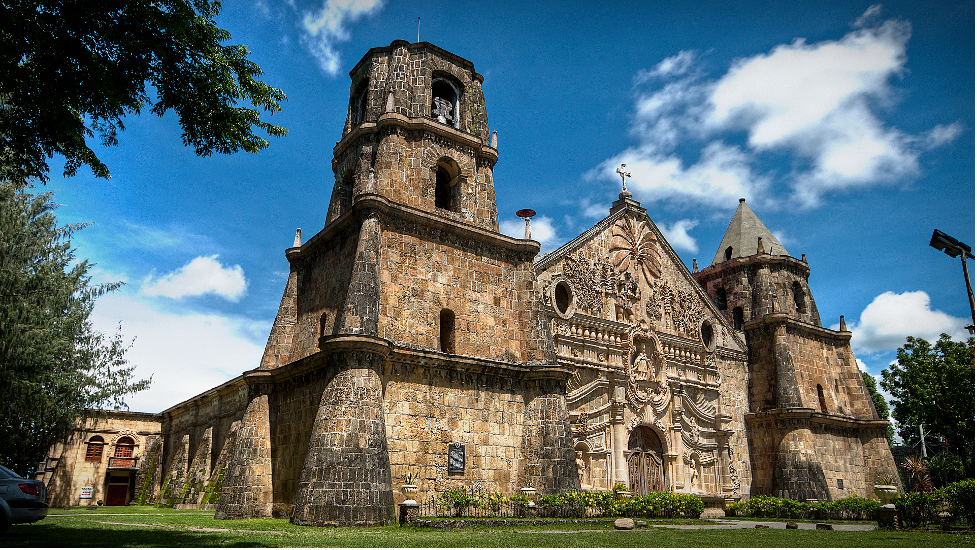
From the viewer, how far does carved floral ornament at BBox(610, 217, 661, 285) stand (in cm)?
2716

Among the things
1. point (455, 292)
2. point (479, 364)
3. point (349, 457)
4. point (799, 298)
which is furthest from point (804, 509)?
point (349, 457)

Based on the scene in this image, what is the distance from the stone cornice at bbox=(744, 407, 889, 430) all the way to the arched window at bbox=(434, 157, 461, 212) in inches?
700

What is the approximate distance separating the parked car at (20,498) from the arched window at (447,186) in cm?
1336

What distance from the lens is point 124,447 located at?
3681 centimetres

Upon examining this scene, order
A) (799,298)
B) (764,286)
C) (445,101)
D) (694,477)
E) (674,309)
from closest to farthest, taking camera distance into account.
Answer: (445,101)
(694,477)
(674,309)
(764,286)
(799,298)

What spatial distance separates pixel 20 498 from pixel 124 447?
2913 centimetres

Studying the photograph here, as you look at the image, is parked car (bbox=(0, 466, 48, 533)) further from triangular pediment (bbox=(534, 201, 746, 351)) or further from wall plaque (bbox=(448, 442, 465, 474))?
triangular pediment (bbox=(534, 201, 746, 351))

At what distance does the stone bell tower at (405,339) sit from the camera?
634 inches

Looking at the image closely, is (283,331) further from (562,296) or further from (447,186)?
(562,296)

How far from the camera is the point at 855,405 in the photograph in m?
32.5

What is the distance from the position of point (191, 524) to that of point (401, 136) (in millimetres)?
12787

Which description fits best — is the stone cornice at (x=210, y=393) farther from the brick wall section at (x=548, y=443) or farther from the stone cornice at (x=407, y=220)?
the brick wall section at (x=548, y=443)

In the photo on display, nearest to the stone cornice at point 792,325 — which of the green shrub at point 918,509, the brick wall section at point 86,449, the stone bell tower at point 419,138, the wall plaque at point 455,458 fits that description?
the green shrub at point 918,509

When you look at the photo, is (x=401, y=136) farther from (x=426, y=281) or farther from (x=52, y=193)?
(x=52, y=193)
